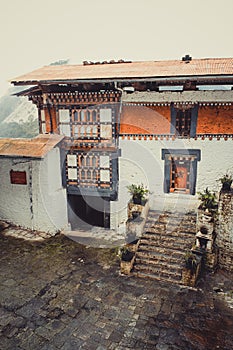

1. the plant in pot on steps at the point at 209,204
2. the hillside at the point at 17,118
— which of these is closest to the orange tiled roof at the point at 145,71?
the plant in pot on steps at the point at 209,204

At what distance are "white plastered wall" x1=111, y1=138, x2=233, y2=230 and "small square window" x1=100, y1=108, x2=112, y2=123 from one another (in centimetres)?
124

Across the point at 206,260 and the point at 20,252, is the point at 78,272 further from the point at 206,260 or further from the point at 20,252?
the point at 206,260

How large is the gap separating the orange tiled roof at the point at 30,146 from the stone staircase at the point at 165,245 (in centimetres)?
593

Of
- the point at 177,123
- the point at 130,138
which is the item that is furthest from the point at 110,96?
the point at 177,123

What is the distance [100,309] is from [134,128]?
825cm

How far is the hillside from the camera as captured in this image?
2034 inches

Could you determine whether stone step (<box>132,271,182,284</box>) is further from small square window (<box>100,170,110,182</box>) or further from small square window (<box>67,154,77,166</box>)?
small square window (<box>67,154,77,166</box>)

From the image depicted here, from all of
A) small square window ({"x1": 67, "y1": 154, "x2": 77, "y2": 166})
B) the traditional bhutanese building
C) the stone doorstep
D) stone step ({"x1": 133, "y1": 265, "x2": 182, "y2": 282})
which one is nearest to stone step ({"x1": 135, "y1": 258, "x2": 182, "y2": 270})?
stone step ({"x1": 133, "y1": 265, "x2": 182, "y2": 282})

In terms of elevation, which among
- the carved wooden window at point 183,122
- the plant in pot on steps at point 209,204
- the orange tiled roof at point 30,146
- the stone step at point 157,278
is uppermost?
the carved wooden window at point 183,122

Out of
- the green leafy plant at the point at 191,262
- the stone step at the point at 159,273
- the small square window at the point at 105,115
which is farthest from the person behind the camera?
the small square window at the point at 105,115

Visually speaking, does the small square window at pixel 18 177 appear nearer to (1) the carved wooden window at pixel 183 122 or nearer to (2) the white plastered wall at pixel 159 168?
(2) the white plastered wall at pixel 159 168

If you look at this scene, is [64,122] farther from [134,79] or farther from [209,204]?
[209,204]

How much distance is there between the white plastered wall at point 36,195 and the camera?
13.5 m

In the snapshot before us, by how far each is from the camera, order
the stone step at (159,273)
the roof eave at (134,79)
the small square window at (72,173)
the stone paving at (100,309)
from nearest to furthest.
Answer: the stone paving at (100,309)
the stone step at (159,273)
the roof eave at (134,79)
the small square window at (72,173)
